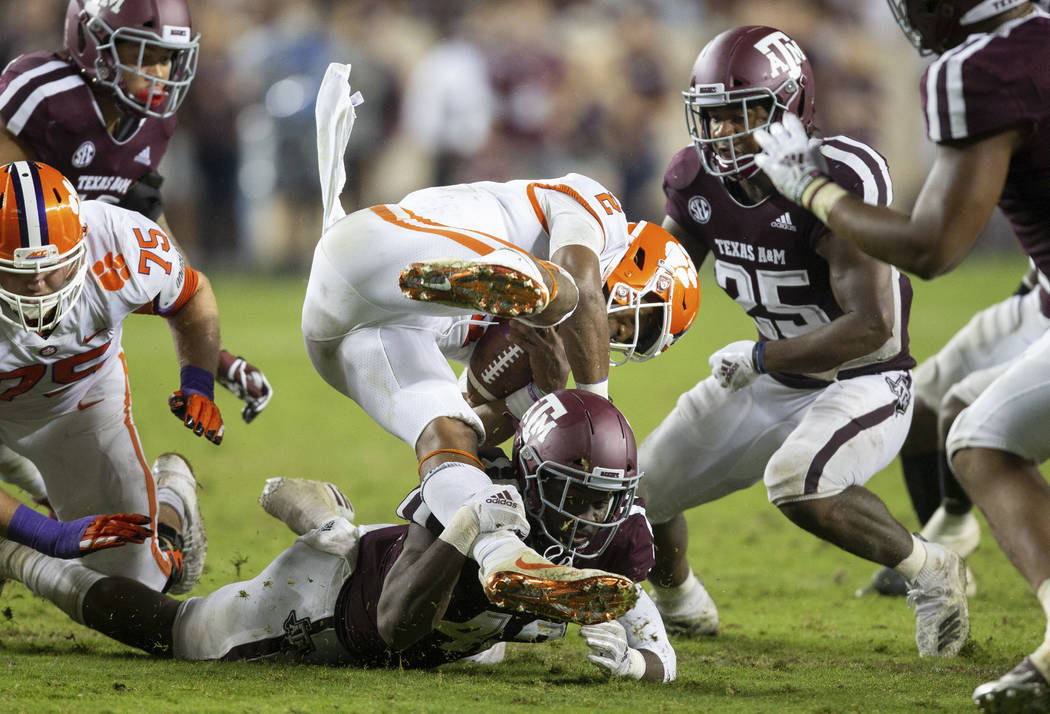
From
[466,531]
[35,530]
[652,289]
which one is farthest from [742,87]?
[35,530]

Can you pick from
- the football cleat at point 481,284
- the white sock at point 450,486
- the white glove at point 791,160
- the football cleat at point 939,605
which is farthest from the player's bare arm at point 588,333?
the football cleat at point 939,605

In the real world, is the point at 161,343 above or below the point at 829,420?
below

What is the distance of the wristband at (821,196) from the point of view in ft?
11.2

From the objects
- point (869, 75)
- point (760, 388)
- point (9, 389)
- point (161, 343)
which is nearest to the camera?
point (9, 389)

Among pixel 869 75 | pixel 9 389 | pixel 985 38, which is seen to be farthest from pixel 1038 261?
pixel 869 75

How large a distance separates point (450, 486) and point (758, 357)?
141 centimetres

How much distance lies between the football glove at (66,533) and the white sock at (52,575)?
39 cm

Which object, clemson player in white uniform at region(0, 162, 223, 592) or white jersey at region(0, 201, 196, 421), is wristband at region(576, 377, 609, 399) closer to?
clemson player in white uniform at region(0, 162, 223, 592)

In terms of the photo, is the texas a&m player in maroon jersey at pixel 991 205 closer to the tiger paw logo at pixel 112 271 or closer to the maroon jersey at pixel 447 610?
the maroon jersey at pixel 447 610

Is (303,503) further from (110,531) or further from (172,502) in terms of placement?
(172,502)

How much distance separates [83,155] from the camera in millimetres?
5094

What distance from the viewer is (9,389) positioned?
13.8 feet

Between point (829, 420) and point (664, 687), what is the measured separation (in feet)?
3.96

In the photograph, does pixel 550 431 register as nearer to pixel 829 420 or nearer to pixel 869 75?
pixel 829 420
